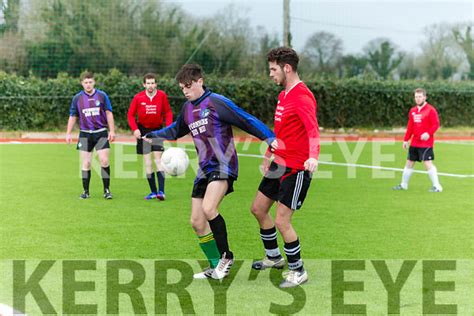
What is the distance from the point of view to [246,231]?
8.69m

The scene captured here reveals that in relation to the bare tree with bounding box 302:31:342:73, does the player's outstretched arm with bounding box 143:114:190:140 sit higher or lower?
lower

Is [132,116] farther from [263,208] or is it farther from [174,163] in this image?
[263,208]

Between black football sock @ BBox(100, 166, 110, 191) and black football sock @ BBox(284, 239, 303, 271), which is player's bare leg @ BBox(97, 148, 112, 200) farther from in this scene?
black football sock @ BBox(284, 239, 303, 271)

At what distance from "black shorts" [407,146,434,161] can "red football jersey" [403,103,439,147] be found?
0.25 feet

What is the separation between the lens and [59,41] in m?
32.1

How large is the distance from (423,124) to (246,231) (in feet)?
19.2


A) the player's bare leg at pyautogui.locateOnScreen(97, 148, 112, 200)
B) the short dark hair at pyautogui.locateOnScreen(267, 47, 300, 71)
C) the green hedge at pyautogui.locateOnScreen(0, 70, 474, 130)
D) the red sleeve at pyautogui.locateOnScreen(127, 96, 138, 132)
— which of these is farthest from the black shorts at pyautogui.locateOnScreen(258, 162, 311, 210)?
the green hedge at pyautogui.locateOnScreen(0, 70, 474, 130)

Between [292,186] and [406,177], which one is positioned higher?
[292,186]

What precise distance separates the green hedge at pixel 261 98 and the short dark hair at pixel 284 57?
22238 mm

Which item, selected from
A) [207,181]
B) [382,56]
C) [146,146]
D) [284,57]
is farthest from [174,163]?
[382,56]

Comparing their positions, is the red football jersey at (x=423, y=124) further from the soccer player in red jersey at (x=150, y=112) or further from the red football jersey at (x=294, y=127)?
the red football jersey at (x=294, y=127)

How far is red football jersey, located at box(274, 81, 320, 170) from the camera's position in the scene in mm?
6090

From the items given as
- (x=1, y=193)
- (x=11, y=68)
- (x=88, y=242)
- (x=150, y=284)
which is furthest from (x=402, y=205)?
(x=11, y=68)

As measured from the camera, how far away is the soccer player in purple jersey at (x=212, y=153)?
→ 249 inches
